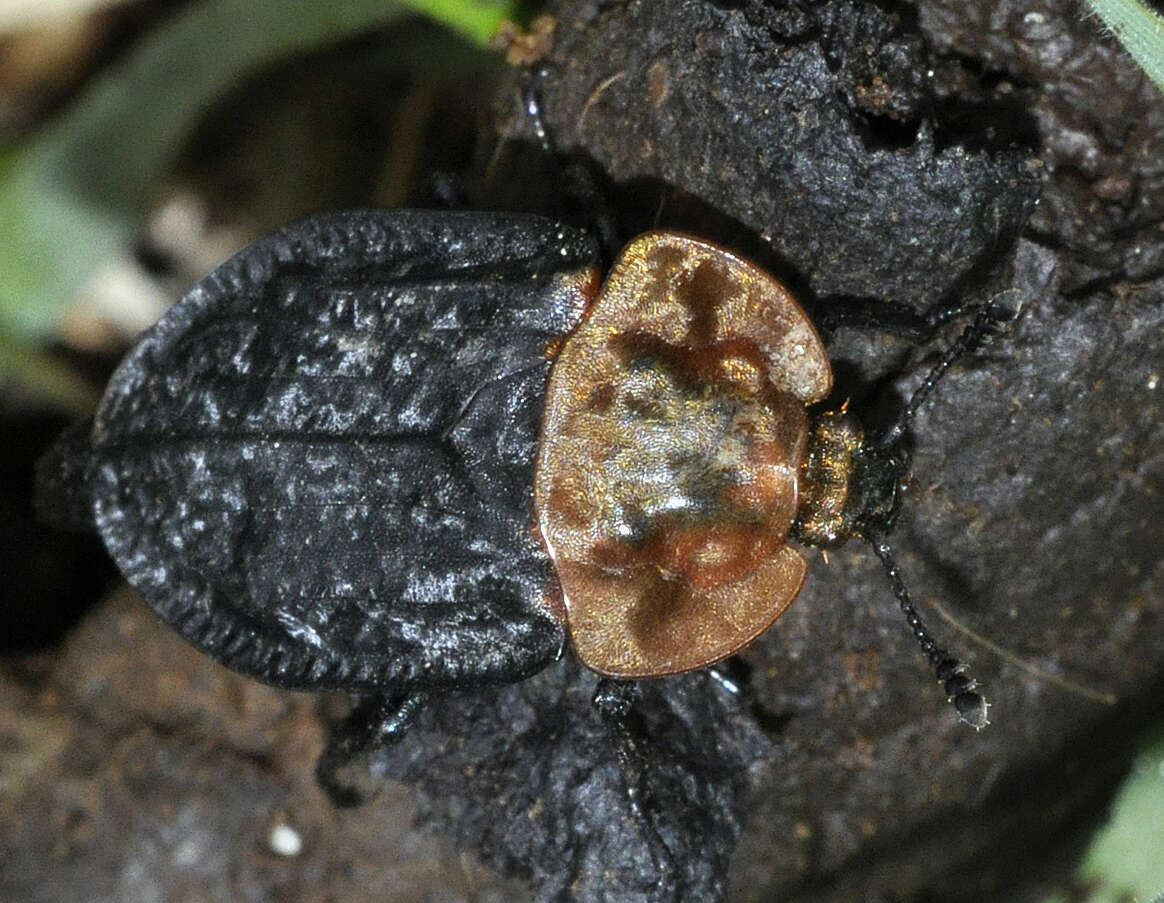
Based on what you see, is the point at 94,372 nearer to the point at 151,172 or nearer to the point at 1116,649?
the point at 151,172

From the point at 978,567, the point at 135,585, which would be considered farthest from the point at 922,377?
the point at 135,585

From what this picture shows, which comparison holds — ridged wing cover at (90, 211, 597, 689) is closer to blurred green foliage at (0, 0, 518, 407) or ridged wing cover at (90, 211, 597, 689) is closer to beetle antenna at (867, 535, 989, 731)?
beetle antenna at (867, 535, 989, 731)

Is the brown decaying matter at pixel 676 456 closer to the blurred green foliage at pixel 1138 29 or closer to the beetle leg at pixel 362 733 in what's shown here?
the beetle leg at pixel 362 733

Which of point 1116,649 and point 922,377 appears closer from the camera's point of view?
point 922,377

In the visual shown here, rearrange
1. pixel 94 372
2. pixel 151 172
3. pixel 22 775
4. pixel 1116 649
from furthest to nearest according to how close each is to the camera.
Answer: pixel 94 372, pixel 151 172, pixel 22 775, pixel 1116 649

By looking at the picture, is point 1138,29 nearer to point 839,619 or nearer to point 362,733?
point 839,619

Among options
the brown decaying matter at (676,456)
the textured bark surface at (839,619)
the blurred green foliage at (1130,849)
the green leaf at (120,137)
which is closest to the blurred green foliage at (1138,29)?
the textured bark surface at (839,619)

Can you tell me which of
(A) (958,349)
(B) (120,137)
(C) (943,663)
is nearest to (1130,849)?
(C) (943,663)
